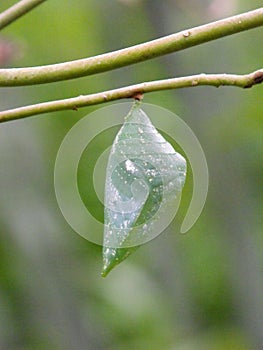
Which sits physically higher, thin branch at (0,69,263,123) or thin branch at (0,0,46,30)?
thin branch at (0,0,46,30)

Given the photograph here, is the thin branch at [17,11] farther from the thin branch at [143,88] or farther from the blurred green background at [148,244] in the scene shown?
the blurred green background at [148,244]

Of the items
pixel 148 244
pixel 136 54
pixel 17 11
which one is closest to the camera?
pixel 136 54

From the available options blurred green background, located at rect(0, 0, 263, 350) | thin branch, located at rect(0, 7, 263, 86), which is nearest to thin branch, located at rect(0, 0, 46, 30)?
thin branch, located at rect(0, 7, 263, 86)

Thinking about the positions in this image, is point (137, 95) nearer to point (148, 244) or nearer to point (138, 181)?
point (138, 181)

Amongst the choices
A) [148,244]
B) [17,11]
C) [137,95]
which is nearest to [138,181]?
[137,95]

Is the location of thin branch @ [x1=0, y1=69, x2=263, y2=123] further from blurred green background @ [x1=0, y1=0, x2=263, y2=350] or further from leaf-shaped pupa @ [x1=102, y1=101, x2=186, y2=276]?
blurred green background @ [x1=0, y1=0, x2=263, y2=350]

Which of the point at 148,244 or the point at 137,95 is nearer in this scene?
the point at 137,95

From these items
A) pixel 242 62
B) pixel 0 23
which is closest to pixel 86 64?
pixel 0 23
